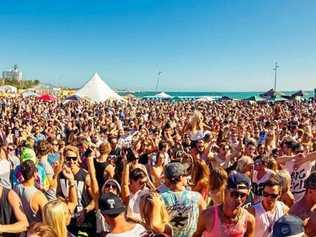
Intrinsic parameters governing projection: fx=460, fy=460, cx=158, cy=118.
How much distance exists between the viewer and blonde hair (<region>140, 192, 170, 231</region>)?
11.2ft

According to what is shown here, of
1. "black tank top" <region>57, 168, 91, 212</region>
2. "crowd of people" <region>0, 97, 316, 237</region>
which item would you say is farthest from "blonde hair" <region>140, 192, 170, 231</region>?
"black tank top" <region>57, 168, 91, 212</region>

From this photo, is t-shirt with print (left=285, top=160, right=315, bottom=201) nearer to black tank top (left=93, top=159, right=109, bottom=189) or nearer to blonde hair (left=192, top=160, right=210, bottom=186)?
blonde hair (left=192, top=160, right=210, bottom=186)

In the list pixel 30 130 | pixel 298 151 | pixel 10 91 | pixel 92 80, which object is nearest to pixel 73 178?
pixel 298 151

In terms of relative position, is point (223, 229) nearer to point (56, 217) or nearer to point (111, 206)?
point (111, 206)

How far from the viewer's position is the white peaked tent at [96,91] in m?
30.6

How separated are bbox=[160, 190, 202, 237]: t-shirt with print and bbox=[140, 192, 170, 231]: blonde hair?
0.57 feet

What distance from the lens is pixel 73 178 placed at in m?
5.44

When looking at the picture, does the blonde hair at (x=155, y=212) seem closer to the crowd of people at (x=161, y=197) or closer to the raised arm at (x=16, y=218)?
the crowd of people at (x=161, y=197)

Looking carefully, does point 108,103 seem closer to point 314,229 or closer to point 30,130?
point 30,130

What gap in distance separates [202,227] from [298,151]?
387cm

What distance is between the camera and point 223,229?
3.27 meters

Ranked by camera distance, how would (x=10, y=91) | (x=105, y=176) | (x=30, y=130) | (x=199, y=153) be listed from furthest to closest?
1. (x=10, y=91)
2. (x=30, y=130)
3. (x=199, y=153)
4. (x=105, y=176)

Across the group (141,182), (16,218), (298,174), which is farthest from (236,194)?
(298,174)

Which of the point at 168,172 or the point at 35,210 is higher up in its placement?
the point at 168,172
